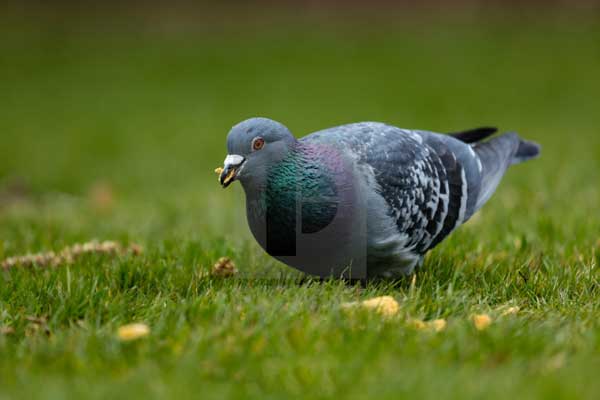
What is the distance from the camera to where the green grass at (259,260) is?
7.22ft

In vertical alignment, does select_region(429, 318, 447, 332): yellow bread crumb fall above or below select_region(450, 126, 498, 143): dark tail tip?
below

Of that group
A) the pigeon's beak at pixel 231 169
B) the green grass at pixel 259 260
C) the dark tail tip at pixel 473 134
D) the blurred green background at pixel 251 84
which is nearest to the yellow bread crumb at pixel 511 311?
the green grass at pixel 259 260

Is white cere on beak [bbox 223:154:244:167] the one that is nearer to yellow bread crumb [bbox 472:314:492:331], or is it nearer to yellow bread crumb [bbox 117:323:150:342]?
yellow bread crumb [bbox 117:323:150:342]

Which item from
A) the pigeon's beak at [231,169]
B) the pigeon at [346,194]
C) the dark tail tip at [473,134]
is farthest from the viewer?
the dark tail tip at [473,134]

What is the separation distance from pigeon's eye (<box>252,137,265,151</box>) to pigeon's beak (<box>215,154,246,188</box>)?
0.07m

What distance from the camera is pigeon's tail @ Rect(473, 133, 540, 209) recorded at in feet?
13.3

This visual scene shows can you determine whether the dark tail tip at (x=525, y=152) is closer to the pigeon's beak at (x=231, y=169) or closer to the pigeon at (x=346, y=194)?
the pigeon at (x=346, y=194)

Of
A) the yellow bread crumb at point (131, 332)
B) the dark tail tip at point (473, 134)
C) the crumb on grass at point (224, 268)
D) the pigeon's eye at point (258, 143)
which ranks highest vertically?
the pigeon's eye at point (258, 143)

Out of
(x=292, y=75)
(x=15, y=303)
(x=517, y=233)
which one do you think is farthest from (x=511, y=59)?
(x=15, y=303)

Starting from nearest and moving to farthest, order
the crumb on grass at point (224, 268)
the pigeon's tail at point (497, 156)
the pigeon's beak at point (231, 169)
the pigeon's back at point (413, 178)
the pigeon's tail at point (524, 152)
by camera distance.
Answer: the pigeon's beak at point (231, 169) < the pigeon's back at point (413, 178) < the crumb on grass at point (224, 268) < the pigeon's tail at point (497, 156) < the pigeon's tail at point (524, 152)

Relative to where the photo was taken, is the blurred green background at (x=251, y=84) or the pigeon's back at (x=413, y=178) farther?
the blurred green background at (x=251, y=84)

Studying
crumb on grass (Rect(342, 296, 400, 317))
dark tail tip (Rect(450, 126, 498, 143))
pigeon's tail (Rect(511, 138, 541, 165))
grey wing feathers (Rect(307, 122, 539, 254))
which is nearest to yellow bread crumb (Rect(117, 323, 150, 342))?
crumb on grass (Rect(342, 296, 400, 317))

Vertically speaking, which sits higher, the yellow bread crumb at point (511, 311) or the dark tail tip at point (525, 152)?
the dark tail tip at point (525, 152)

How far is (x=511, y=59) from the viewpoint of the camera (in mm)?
14242
